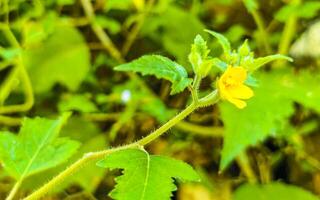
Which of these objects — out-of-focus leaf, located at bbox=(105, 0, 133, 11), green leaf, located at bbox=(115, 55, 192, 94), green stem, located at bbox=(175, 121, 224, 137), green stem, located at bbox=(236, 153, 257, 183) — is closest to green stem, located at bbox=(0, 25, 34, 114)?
out-of-focus leaf, located at bbox=(105, 0, 133, 11)

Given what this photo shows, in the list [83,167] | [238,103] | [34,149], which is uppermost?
[238,103]

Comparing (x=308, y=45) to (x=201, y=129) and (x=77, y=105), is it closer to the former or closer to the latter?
(x=201, y=129)

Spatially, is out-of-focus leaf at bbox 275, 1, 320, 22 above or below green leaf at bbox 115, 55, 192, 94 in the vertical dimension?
above

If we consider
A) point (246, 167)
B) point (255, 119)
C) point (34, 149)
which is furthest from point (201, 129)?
point (34, 149)

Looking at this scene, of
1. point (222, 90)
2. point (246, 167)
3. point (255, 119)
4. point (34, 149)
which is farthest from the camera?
point (246, 167)

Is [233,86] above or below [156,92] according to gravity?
above

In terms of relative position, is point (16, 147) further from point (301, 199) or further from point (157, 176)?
point (301, 199)

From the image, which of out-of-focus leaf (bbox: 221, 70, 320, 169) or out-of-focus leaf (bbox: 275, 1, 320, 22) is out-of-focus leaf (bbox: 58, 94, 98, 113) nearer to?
A: out-of-focus leaf (bbox: 221, 70, 320, 169)
